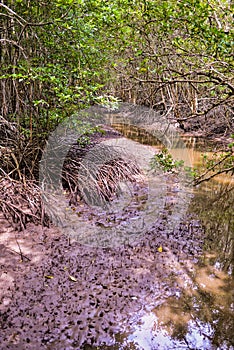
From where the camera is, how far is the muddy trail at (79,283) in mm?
2928

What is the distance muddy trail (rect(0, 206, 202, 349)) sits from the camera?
2.93 m

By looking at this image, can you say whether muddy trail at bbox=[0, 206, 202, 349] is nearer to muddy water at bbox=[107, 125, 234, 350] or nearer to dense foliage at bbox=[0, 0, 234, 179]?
muddy water at bbox=[107, 125, 234, 350]

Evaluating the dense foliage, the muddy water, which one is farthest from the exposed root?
the muddy water

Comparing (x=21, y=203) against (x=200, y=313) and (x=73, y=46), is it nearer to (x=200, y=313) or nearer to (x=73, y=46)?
(x=73, y=46)

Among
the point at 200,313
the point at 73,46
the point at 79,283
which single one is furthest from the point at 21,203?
the point at 200,313

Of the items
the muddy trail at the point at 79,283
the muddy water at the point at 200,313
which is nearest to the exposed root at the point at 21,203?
the muddy trail at the point at 79,283

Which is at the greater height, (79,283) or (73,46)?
(73,46)

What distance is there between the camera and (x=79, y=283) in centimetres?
361

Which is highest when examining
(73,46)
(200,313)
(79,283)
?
(73,46)

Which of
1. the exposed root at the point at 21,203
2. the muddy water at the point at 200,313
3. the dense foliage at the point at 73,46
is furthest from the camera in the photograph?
the exposed root at the point at 21,203

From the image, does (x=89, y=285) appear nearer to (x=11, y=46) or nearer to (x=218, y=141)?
(x=11, y=46)

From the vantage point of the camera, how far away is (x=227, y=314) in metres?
3.24

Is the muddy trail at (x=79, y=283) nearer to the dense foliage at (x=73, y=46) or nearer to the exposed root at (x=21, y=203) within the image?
the exposed root at (x=21, y=203)

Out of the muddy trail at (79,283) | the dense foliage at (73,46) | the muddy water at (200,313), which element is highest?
the dense foliage at (73,46)
